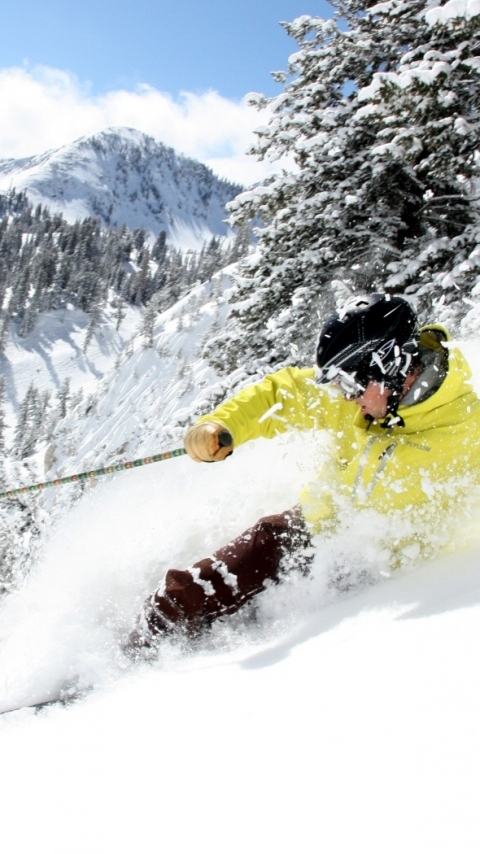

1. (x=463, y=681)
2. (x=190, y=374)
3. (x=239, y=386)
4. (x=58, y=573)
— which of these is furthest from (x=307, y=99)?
(x=190, y=374)

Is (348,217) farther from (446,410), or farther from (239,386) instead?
(446,410)

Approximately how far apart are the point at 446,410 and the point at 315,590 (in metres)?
1.20

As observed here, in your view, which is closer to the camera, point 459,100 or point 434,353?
point 434,353

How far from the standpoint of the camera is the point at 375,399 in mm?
2832

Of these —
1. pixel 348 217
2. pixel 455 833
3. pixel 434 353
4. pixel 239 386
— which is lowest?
pixel 455 833

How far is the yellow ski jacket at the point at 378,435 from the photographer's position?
2.88 metres

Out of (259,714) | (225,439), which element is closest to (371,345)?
(225,439)

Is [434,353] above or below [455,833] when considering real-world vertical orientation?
above

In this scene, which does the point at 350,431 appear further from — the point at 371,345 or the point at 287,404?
the point at 371,345

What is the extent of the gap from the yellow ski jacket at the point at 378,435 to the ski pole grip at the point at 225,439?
80 millimetres

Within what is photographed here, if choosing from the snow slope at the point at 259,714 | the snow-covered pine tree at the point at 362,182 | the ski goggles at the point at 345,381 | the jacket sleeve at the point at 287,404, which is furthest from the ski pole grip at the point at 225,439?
Result: the snow-covered pine tree at the point at 362,182

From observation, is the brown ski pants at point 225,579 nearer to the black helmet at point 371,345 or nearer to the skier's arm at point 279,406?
the skier's arm at point 279,406

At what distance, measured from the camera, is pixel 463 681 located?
1.47 m

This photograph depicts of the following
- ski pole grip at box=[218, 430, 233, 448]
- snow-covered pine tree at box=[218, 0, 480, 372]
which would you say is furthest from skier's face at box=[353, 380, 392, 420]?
snow-covered pine tree at box=[218, 0, 480, 372]
